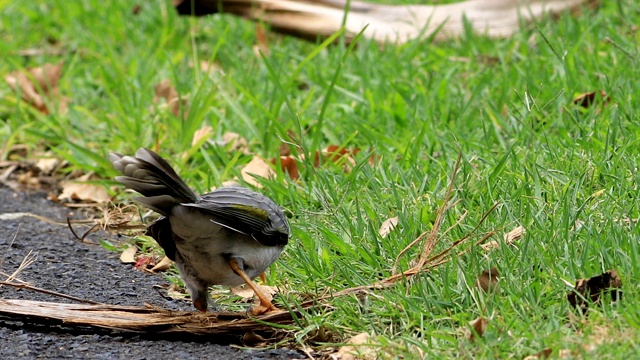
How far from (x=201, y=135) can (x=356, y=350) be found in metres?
2.48

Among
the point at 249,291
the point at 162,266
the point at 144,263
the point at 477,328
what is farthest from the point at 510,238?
the point at 144,263

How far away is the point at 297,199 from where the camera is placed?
171 inches

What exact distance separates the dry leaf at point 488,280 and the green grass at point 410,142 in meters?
0.03

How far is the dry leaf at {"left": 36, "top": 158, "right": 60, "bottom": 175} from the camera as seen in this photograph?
559 cm

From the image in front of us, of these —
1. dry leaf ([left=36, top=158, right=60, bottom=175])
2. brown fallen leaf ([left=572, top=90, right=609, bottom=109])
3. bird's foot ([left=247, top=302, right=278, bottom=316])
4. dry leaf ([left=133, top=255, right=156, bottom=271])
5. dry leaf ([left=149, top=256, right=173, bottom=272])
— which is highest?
brown fallen leaf ([left=572, top=90, right=609, bottom=109])

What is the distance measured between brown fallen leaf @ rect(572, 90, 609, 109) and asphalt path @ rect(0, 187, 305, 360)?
2406 mm

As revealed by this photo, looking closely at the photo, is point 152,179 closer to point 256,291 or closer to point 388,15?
point 256,291

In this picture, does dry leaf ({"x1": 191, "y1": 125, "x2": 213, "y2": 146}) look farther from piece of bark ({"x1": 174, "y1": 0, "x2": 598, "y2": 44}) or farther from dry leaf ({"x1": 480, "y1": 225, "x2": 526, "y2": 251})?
dry leaf ({"x1": 480, "y1": 225, "x2": 526, "y2": 251})

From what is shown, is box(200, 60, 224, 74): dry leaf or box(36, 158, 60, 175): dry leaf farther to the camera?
box(200, 60, 224, 74): dry leaf

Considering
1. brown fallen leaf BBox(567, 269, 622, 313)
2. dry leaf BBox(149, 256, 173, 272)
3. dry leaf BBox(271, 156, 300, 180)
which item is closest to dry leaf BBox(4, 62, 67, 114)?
dry leaf BBox(271, 156, 300, 180)

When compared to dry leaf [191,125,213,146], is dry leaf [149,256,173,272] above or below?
below

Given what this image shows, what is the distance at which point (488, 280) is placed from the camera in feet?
10.3

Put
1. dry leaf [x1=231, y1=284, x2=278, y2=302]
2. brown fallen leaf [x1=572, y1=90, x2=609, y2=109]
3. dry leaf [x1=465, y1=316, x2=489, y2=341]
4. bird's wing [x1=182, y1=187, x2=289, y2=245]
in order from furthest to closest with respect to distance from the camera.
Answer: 1. brown fallen leaf [x1=572, y1=90, x2=609, y2=109]
2. dry leaf [x1=231, y1=284, x2=278, y2=302]
3. bird's wing [x1=182, y1=187, x2=289, y2=245]
4. dry leaf [x1=465, y1=316, x2=489, y2=341]

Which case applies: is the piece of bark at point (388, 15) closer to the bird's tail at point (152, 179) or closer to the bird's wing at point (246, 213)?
the bird's wing at point (246, 213)
